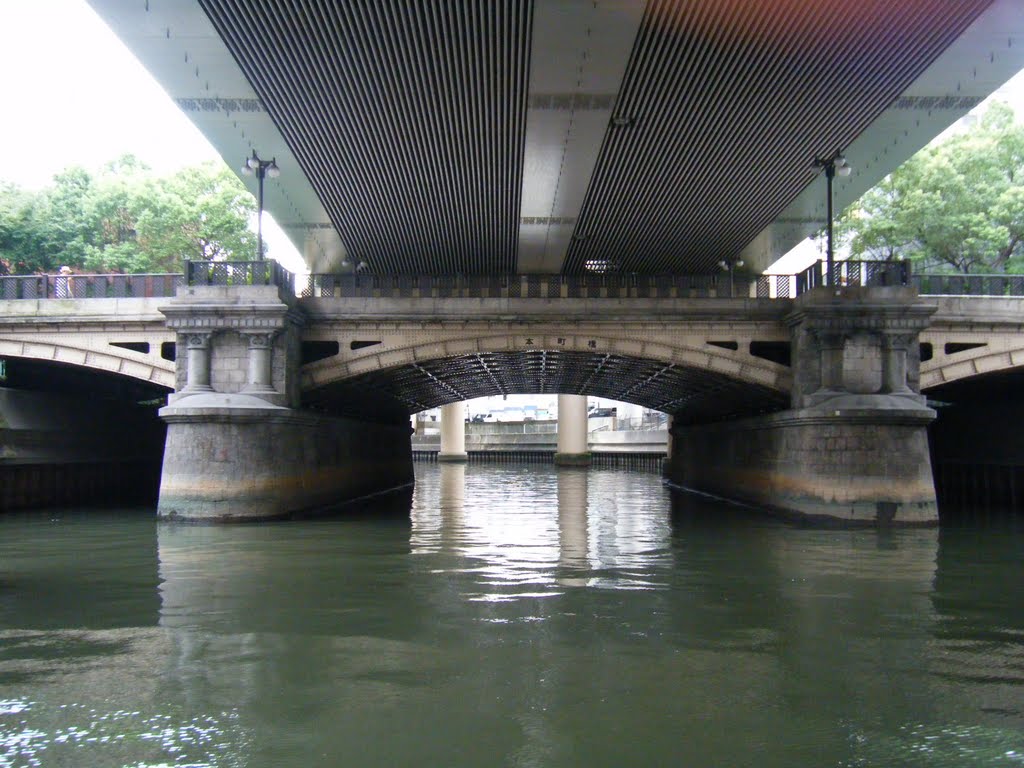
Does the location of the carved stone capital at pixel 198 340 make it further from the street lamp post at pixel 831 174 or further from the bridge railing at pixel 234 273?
the street lamp post at pixel 831 174

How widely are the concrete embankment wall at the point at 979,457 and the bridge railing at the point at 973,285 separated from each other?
26.9 feet

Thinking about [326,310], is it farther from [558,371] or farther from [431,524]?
[558,371]

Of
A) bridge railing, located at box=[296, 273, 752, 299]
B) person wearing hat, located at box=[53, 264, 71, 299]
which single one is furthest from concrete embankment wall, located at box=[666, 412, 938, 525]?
person wearing hat, located at box=[53, 264, 71, 299]

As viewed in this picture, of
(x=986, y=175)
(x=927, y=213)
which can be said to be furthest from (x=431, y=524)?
(x=986, y=175)

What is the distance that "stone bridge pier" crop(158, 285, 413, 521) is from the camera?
2530cm

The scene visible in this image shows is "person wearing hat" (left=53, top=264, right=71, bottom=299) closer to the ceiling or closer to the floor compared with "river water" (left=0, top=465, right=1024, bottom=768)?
closer to the ceiling

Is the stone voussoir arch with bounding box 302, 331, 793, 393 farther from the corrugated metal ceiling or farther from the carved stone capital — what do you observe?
the corrugated metal ceiling

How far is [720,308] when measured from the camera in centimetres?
2805

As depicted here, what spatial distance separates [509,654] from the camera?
10719mm

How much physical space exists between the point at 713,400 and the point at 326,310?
60.4ft

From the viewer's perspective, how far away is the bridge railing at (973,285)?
92.0 feet

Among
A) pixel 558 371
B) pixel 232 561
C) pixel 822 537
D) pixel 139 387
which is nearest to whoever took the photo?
pixel 232 561

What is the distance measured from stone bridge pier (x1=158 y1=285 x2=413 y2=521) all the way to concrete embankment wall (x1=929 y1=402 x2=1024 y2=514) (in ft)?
75.8

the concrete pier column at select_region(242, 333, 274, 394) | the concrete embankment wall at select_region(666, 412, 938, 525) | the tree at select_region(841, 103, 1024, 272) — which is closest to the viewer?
the concrete embankment wall at select_region(666, 412, 938, 525)
